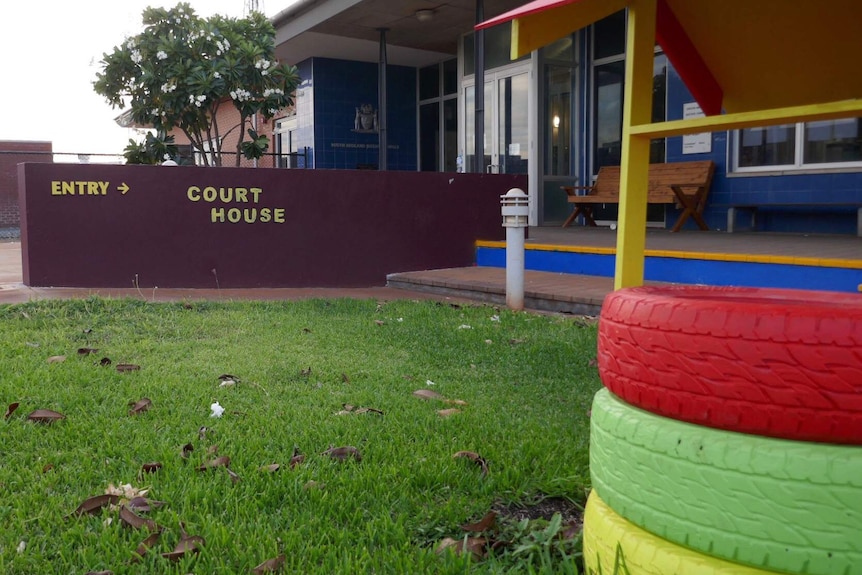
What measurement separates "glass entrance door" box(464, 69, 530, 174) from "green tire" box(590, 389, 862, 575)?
1216 centimetres

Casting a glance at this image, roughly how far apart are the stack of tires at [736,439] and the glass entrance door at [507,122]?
1210 centimetres

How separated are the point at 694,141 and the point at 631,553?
34.9 feet

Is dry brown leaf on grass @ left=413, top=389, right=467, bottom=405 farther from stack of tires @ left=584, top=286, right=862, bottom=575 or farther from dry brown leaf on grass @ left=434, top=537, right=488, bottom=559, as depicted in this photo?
stack of tires @ left=584, top=286, right=862, bottom=575

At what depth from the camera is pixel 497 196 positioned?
976 centimetres

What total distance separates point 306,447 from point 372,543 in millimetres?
861

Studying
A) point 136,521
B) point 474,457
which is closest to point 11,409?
point 136,521

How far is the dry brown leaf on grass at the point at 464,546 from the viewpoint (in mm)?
2188

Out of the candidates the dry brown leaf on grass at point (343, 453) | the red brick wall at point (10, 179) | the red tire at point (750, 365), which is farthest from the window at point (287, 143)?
the red tire at point (750, 365)

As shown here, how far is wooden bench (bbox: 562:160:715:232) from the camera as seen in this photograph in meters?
10.7

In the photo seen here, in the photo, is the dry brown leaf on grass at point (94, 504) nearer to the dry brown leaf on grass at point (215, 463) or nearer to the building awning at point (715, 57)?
the dry brown leaf on grass at point (215, 463)

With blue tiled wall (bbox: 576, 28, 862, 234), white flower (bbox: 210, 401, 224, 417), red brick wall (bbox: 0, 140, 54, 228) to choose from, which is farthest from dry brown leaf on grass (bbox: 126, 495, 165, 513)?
red brick wall (bbox: 0, 140, 54, 228)

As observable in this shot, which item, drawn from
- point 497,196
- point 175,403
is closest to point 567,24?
point 175,403

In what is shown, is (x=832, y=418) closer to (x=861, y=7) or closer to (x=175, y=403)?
(x=861, y=7)

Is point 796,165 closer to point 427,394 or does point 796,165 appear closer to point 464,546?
point 427,394
